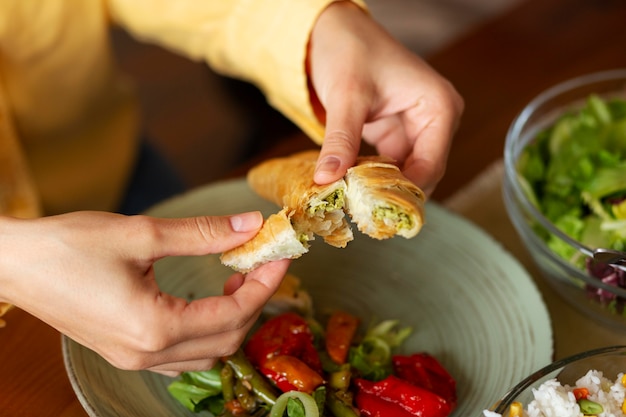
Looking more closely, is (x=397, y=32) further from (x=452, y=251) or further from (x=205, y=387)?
(x=205, y=387)

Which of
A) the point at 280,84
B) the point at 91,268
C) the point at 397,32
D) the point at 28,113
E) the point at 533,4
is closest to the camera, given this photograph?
the point at 91,268

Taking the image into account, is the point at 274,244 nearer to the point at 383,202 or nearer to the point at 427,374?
the point at 383,202

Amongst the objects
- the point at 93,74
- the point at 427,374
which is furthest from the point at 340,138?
the point at 93,74

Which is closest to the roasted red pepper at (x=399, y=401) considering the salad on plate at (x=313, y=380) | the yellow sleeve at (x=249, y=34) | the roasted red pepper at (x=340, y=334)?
the salad on plate at (x=313, y=380)

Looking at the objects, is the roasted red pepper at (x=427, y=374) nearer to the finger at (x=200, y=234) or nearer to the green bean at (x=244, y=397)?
the green bean at (x=244, y=397)

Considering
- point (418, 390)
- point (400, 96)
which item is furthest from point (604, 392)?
point (400, 96)

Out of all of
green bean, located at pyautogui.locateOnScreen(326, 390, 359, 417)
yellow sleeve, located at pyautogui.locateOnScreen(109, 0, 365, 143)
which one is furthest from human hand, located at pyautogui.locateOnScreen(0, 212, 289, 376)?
yellow sleeve, located at pyautogui.locateOnScreen(109, 0, 365, 143)
